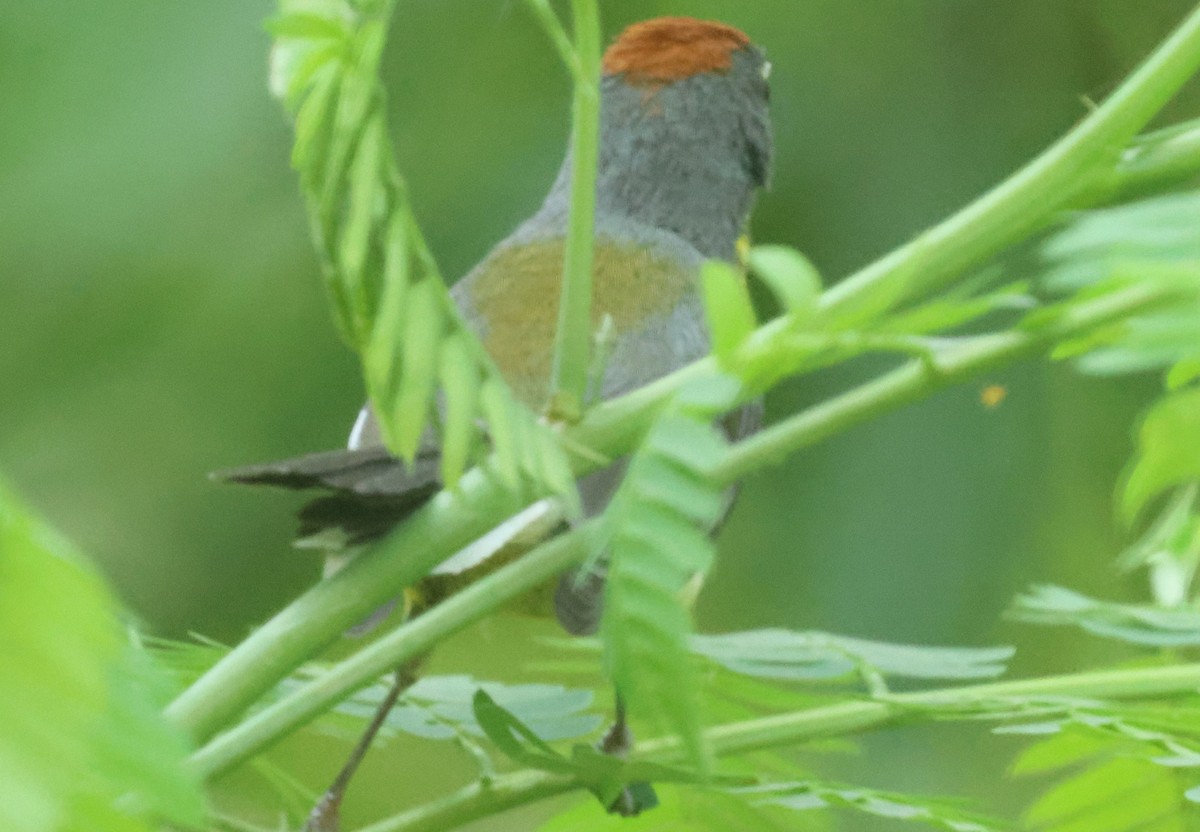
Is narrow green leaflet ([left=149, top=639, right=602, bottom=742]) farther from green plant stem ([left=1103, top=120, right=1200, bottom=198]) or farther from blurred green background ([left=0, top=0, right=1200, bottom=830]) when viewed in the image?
blurred green background ([left=0, top=0, right=1200, bottom=830])

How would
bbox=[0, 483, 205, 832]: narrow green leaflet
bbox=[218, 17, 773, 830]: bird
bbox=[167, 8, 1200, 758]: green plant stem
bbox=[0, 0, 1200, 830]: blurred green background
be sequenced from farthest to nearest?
bbox=[0, 0, 1200, 830]: blurred green background
bbox=[218, 17, 773, 830]: bird
bbox=[167, 8, 1200, 758]: green plant stem
bbox=[0, 483, 205, 832]: narrow green leaflet

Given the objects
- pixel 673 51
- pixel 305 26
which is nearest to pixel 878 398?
pixel 305 26

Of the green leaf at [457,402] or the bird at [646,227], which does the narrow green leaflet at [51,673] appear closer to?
the green leaf at [457,402]

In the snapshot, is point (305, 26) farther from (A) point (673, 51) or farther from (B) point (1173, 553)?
(A) point (673, 51)

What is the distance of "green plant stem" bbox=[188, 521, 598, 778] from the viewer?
402mm

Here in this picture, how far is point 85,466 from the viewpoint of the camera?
1.71 metres

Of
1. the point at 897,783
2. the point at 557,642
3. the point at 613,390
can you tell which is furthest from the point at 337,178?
the point at 897,783

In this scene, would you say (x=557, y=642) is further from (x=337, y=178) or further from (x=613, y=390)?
(x=613, y=390)

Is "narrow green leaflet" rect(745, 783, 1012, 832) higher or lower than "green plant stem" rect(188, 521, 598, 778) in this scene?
lower

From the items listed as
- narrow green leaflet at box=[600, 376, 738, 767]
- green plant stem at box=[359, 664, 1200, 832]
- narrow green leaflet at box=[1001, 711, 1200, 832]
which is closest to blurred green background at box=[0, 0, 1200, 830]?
narrow green leaflet at box=[1001, 711, 1200, 832]

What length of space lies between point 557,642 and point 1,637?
1.30 ft

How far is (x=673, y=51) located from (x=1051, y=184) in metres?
0.77

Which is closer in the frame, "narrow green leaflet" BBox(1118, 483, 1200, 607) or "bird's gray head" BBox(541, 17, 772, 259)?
"narrow green leaflet" BBox(1118, 483, 1200, 607)

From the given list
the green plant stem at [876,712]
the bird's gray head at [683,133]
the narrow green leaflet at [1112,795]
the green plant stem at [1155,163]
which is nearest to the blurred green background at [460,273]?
the bird's gray head at [683,133]
